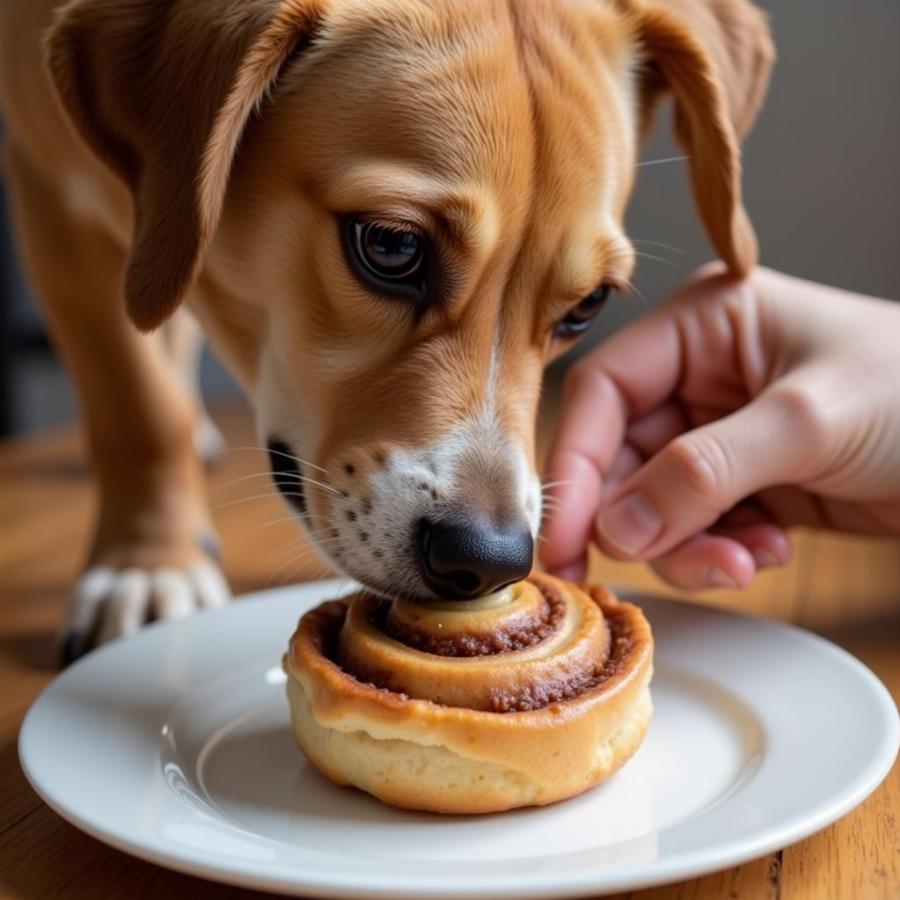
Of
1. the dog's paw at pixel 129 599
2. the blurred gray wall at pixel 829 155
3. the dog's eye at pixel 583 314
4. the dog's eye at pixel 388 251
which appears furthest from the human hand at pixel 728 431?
the blurred gray wall at pixel 829 155

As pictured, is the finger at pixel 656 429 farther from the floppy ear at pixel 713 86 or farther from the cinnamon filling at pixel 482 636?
the cinnamon filling at pixel 482 636

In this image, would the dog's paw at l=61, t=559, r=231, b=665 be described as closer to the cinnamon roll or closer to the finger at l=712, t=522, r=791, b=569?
the cinnamon roll

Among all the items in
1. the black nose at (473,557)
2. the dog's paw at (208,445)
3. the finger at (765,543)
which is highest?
the black nose at (473,557)

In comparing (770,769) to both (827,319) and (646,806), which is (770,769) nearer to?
(646,806)

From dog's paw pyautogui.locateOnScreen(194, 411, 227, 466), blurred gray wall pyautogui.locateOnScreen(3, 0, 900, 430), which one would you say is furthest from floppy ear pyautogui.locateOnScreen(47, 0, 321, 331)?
blurred gray wall pyautogui.locateOnScreen(3, 0, 900, 430)

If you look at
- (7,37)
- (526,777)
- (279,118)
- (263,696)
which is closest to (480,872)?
(526,777)

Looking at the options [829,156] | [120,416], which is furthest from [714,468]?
[829,156]
